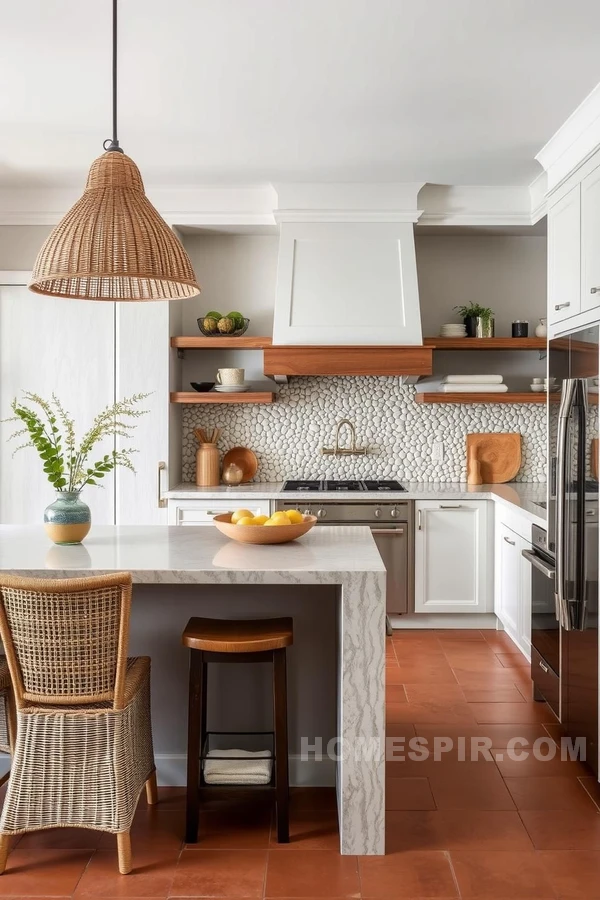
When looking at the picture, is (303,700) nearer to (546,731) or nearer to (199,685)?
(199,685)

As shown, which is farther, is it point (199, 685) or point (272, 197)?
point (272, 197)

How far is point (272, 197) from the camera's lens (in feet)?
16.2

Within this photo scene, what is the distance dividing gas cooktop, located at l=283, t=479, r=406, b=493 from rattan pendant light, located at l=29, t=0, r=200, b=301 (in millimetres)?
2741

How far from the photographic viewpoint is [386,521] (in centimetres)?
486

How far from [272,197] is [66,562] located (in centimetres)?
313

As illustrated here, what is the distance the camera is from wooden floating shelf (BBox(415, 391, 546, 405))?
5.02 m

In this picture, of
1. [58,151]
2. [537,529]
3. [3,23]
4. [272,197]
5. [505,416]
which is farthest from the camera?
[505,416]

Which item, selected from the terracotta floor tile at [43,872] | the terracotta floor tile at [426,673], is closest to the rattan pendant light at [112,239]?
the terracotta floor tile at [43,872]

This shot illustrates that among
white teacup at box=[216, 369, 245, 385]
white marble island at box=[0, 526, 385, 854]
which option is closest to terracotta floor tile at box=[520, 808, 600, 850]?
white marble island at box=[0, 526, 385, 854]

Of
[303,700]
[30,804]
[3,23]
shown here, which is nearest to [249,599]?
[303,700]

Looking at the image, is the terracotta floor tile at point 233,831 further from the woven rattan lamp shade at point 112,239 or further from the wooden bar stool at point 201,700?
the woven rattan lamp shade at point 112,239

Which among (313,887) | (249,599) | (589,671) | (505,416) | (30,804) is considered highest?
(505,416)

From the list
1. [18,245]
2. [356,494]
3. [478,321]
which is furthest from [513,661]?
[18,245]

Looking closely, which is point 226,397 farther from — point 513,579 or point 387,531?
point 513,579
